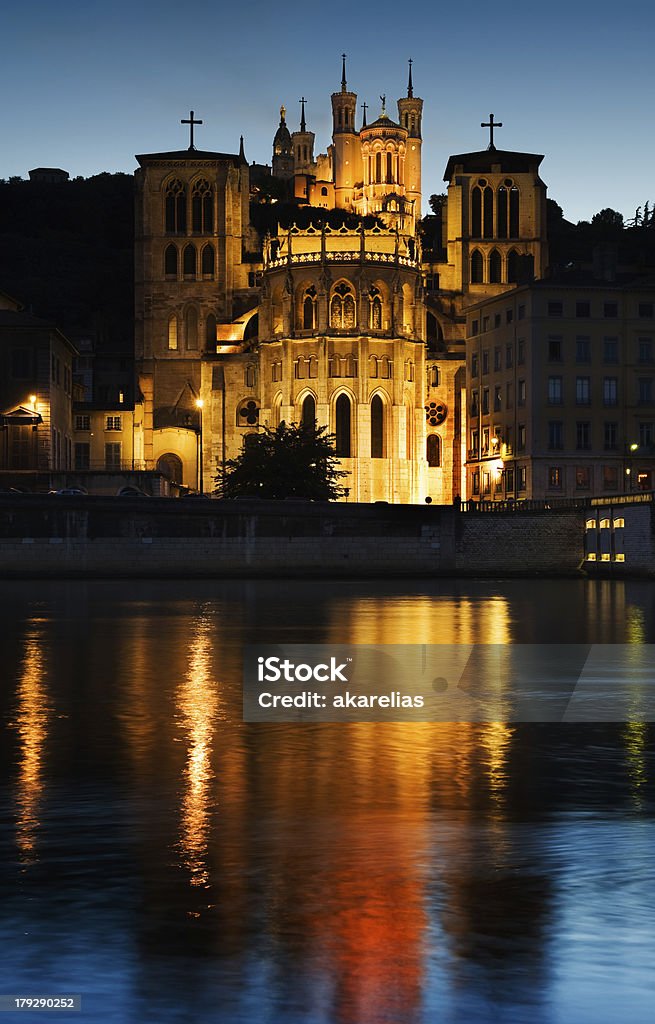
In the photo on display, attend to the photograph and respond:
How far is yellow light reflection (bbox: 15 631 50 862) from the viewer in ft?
38.1

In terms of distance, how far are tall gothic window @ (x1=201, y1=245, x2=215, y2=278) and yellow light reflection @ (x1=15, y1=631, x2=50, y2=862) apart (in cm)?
10571

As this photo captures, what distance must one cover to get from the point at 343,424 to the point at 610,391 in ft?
68.0

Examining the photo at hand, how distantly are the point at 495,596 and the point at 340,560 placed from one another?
81.3 feet

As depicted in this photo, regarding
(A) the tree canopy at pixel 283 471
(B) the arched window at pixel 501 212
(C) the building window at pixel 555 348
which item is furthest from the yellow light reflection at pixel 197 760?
(B) the arched window at pixel 501 212

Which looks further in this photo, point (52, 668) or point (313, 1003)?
point (52, 668)

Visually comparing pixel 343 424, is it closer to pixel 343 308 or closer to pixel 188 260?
pixel 343 308

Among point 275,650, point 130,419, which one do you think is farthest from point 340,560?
point 275,650

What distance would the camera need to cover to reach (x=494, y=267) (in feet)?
445

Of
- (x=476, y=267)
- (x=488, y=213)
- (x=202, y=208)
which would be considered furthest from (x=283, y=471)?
(x=488, y=213)

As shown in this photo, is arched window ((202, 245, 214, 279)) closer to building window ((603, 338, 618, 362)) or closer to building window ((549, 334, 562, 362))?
building window ((549, 334, 562, 362))

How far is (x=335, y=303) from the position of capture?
118m

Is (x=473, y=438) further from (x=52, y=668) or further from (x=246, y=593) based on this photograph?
(x=52, y=668)

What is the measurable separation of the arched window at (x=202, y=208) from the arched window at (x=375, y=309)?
19775mm

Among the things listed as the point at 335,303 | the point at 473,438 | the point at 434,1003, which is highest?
the point at 335,303
